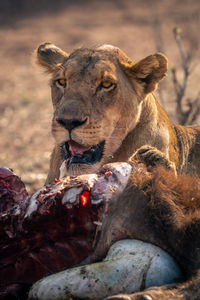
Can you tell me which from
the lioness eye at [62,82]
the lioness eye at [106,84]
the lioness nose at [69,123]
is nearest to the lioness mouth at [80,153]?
the lioness nose at [69,123]

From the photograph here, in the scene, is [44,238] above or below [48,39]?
below

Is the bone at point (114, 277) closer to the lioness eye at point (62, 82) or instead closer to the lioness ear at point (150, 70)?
the lioness eye at point (62, 82)

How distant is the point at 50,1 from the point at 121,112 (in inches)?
589

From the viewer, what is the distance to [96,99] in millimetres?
4023

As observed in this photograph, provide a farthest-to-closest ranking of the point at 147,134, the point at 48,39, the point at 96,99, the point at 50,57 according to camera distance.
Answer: the point at 48,39 → the point at 50,57 → the point at 147,134 → the point at 96,99

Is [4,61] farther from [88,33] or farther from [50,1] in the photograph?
[50,1]

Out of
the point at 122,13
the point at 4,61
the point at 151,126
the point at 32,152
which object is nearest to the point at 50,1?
the point at 122,13

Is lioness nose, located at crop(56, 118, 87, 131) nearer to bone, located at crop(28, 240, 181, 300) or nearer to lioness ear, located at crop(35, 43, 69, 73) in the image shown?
lioness ear, located at crop(35, 43, 69, 73)

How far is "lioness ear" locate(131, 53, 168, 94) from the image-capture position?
4.30 meters

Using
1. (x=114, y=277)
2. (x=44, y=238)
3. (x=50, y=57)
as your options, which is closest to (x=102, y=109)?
(x=50, y=57)

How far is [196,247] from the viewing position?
2527mm

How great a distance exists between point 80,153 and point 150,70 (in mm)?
934

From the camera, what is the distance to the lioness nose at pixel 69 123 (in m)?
3.70

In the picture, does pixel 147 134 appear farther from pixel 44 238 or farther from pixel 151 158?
pixel 44 238
